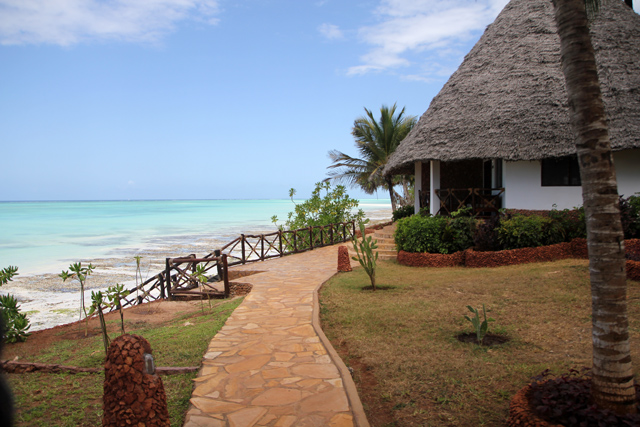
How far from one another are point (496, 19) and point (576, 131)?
13.7m

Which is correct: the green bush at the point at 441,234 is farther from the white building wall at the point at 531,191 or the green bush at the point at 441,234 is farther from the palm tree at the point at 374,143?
the palm tree at the point at 374,143

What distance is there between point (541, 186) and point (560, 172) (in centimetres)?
59

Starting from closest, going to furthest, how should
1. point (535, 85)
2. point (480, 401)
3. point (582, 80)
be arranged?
point (582, 80) < point (480, 401) < point (535, 85)

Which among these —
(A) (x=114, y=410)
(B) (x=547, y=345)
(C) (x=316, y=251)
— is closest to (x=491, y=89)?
(C) (x=316, y=251)

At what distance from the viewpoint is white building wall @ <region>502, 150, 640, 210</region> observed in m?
10.5

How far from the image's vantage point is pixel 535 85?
1127cm

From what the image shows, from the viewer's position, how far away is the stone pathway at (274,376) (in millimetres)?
3236

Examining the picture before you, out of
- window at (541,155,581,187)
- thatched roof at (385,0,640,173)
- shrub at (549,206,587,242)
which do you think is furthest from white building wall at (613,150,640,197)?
shrub at (549,206,587,242)

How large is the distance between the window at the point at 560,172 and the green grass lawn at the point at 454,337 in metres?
3.23

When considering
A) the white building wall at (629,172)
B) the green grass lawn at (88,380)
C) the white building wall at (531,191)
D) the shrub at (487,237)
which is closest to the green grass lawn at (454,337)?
the shrub at (487,237)

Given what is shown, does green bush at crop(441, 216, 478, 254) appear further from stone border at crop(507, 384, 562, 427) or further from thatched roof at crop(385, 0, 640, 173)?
stone border at crop(507, 384, 562, 427)

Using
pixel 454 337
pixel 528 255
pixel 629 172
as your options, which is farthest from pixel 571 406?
pixel 629 172

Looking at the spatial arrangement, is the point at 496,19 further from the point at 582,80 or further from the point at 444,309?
the point at 582,80

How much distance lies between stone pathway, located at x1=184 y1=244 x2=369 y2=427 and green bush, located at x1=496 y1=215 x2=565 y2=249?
16.8ft
